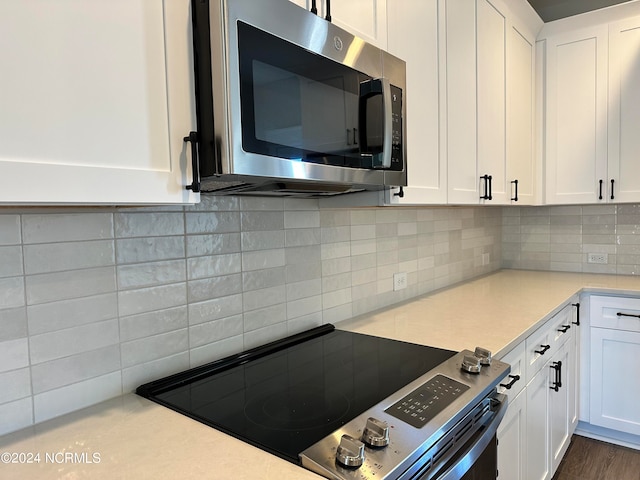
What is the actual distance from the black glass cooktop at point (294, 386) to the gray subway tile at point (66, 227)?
409 mm

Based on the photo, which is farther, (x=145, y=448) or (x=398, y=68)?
(x=398, y=68)

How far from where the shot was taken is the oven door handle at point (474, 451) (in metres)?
1.00

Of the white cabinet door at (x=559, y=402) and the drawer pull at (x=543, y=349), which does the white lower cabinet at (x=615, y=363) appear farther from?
the drawer pull at (x=543, y=349)

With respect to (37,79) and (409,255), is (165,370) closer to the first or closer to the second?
(37,79)

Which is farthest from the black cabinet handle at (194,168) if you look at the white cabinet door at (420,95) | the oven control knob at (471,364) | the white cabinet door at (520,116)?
the white cabinet door at (520,116)

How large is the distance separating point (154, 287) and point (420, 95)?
1163 millimetres

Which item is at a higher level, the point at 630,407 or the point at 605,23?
the point at 605,23

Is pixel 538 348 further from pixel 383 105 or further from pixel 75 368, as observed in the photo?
pixel 75 368

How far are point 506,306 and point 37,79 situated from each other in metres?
1.94

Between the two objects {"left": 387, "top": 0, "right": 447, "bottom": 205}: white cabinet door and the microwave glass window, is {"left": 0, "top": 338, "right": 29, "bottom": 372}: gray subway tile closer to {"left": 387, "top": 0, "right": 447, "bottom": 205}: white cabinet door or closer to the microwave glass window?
the microwave glass window

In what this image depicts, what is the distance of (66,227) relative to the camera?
101 centimetres

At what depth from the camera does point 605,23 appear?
2623 millimetres

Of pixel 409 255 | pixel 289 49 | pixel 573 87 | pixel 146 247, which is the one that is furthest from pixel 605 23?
pixel 146 247

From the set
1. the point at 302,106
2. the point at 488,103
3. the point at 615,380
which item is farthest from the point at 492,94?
the point at 615,380
